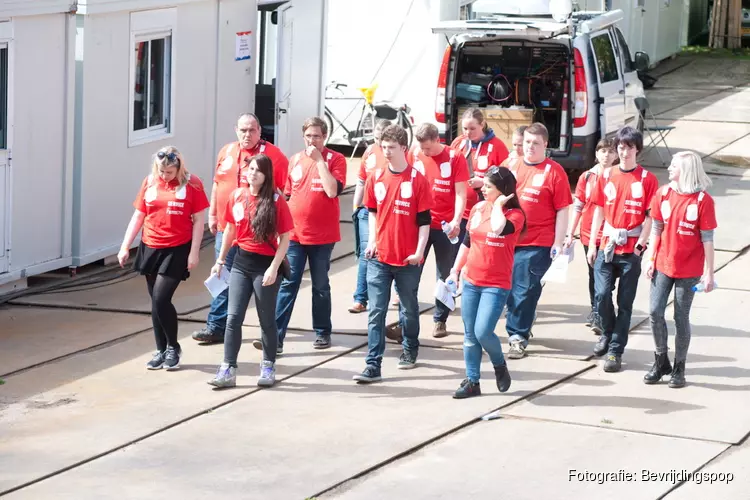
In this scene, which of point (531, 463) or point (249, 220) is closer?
point (531, 463)

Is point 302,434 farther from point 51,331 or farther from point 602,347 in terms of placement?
point 51,331

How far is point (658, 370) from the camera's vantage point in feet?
28.9

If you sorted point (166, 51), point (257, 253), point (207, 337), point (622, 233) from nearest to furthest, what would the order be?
point (257, 253)
point (622, 233)
point (207, 337)
point (166, 51)

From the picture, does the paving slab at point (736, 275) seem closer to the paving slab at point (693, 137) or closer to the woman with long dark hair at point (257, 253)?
the woman with long dark hair at point (257, 253)

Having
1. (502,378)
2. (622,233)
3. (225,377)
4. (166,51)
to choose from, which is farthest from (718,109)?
(225,377)

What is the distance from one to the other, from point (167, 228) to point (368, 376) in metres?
1.78

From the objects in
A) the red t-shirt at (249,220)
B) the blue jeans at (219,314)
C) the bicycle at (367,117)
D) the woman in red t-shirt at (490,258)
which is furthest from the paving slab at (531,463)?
the bicycle at (367,117)

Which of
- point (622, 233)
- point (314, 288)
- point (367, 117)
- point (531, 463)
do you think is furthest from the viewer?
point (367, 117)

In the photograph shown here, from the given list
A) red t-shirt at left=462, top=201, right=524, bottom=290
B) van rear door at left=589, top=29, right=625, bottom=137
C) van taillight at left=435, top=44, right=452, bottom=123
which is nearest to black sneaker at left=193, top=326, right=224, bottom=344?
red t-shirt at left=462, top=201, right=524, bottom=290

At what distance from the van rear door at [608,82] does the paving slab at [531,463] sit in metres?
8.04

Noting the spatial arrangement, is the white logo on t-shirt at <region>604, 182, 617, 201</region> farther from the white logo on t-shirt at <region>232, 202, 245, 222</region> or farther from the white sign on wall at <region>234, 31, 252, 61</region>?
the white sign on wall at <region>234, 31, 252, 61</region>

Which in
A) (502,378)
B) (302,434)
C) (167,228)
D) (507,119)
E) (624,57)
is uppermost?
(624,57)

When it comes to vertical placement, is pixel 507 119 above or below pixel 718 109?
below

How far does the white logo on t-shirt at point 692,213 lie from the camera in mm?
8398
